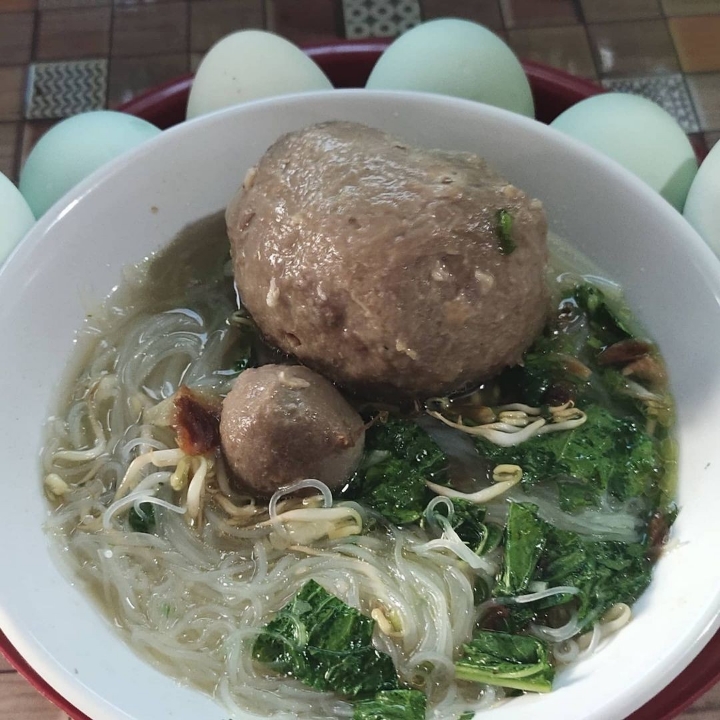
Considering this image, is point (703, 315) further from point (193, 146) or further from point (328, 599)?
point (193, 146)

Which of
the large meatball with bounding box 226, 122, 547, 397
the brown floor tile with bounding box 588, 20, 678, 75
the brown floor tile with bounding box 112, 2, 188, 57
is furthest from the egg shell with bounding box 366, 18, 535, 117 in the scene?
the brown floor tile with bounding box 112, 2, 188, 57

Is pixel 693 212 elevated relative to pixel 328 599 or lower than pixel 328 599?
elevated

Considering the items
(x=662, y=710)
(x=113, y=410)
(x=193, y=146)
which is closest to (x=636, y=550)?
(x=662, y=710)

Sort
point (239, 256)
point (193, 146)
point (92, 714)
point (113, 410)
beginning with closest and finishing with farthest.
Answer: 1. point (92, 714)
2. point (239, 256)
3. point (113, 410)
4. point (193, 146)

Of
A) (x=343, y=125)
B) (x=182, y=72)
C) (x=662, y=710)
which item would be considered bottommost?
(x=662, y=710)

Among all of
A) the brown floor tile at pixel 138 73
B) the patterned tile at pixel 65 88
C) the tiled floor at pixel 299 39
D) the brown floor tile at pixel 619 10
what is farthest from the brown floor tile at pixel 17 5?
the brown floor tile at pixel 619 10

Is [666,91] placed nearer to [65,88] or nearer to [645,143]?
[645,143]
